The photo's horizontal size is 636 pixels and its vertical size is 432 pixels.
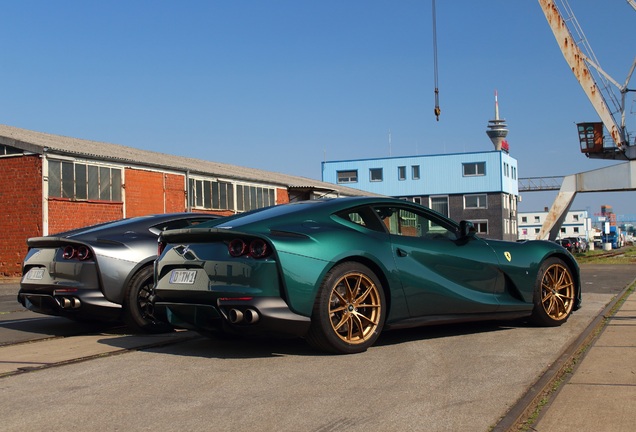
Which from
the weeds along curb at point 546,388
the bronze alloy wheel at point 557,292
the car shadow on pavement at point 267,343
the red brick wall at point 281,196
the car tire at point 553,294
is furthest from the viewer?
the red brick wall at point 281,196

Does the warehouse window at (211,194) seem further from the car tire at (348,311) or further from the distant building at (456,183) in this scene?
the distant building at (456,183)

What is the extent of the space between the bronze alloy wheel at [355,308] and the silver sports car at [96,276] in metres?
2.37

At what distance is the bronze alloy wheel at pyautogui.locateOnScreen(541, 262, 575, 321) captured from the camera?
7.52 m

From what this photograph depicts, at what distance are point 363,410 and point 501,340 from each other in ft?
9.73

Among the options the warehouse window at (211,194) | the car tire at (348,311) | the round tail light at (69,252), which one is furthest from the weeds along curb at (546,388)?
the warehouse window at (211,194)

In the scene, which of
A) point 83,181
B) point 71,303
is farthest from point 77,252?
point 83,181

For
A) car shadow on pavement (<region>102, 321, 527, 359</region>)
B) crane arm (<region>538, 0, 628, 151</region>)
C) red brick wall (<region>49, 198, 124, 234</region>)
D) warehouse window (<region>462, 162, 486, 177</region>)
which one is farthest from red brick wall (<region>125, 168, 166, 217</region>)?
warehouse window (<region>462, 162, 486, 177</region>)

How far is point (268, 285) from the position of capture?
553cm

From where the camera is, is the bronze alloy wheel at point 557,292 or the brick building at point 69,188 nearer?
the bronze alloy wheel at point 557,292

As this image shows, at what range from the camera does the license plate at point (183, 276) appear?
5.89 meters

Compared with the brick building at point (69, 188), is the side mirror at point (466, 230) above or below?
below

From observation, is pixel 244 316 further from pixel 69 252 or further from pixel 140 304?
pixel 69 252

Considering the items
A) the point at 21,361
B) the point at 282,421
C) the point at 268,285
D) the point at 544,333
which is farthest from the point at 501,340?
the point at 21,361

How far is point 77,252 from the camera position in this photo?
7.30 m
